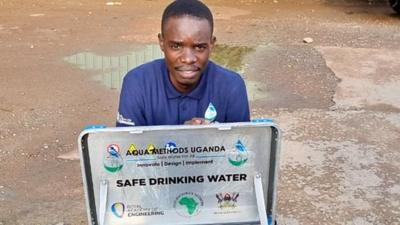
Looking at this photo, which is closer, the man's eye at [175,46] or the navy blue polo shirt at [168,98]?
the man's eye at [175,46]

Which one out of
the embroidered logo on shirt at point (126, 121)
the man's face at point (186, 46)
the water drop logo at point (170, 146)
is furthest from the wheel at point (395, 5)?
the water drop logo at point (170, 146)

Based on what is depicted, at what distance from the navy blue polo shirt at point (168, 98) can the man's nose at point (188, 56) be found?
6.1 inches

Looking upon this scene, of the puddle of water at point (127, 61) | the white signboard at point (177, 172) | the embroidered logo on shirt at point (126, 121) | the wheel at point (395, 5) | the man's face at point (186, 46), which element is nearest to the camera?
the white signboard at point (177, 172)

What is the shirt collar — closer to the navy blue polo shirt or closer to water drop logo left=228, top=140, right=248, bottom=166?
the navy blue polo shirt

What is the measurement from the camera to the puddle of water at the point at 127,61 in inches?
228

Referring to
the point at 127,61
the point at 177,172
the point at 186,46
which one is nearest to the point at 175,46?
the point at 186,46

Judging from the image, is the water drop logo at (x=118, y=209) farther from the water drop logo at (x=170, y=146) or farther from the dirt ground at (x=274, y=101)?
the dirt ground at (x=274, y=101)

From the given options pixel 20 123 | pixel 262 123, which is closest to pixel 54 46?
pixel 20 123

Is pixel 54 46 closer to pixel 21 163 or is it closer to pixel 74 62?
pixel 74 62

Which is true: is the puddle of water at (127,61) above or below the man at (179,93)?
below

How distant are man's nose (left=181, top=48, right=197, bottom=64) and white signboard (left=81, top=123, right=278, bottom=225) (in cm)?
36

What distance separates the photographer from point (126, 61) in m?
6.30

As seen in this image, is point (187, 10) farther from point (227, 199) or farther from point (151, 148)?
point (227, 199)

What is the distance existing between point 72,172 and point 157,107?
6.10ft
